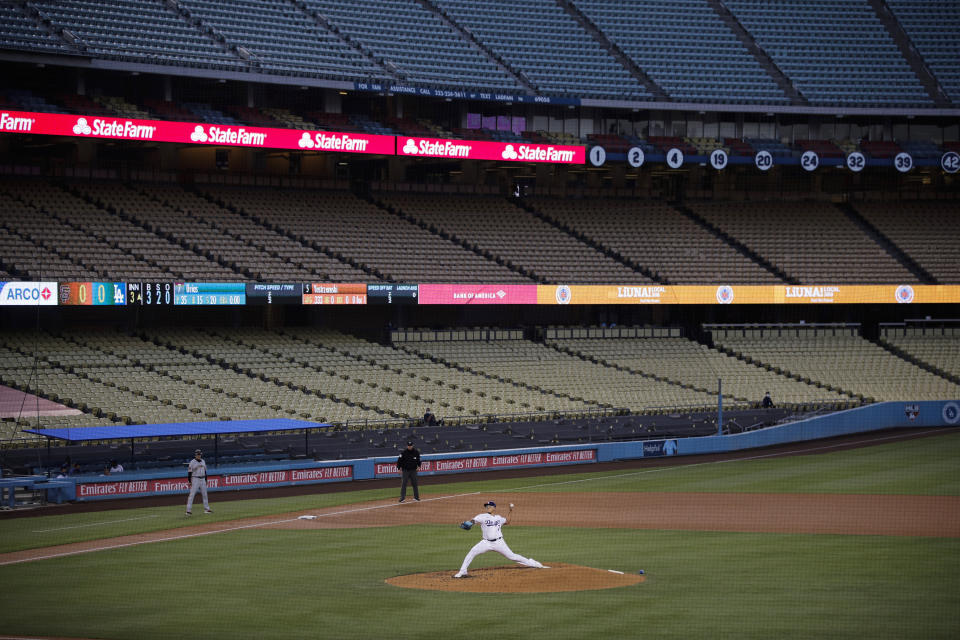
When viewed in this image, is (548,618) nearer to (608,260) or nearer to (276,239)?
(276,239)

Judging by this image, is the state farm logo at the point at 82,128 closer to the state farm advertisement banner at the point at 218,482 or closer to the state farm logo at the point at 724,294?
the state farm advertisement banner at the point at 218,482

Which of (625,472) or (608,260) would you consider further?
(608,260)

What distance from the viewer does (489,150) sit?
56.6m

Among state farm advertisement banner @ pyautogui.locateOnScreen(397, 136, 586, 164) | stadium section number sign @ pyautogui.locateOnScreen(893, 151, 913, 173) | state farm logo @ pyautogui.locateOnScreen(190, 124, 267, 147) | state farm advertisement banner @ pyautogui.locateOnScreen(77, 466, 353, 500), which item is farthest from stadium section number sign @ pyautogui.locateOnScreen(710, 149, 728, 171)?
state farm advertisement banner @ pyautogui.locateOnScreen(77, 466, 353, 500)

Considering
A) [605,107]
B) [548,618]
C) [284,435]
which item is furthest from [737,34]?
[548,618]

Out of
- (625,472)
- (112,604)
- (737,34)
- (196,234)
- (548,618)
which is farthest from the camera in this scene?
(737,34)

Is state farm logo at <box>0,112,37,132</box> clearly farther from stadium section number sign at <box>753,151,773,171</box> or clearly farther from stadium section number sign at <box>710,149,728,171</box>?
stadium section number sign at <box>753,151,773,171</box>

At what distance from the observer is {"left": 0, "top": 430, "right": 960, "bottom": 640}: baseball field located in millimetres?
17031

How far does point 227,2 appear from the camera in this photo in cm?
5641

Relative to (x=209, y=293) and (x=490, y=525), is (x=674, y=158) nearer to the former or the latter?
(x=209, y=293)

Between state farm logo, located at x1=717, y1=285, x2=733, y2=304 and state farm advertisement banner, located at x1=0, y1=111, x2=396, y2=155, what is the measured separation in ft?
54.5

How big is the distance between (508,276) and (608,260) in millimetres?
5748

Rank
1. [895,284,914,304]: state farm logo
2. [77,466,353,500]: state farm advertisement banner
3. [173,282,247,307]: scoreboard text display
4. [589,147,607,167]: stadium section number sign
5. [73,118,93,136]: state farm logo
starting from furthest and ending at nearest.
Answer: [589,147,607,167]: stadium section number sign
[895,284,914,304]: state farm logo
[73,118,93,136]: state farm logo
[173,282,247,307]: scoreboard text display
[77,466,353,500]: state farm advertisement banner

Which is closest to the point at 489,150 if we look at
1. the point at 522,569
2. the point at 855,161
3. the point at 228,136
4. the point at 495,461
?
the point at 228,136
